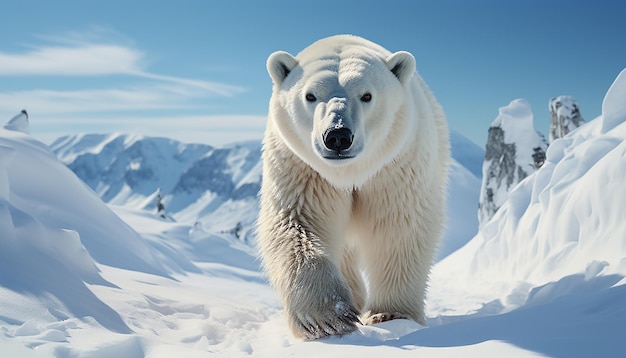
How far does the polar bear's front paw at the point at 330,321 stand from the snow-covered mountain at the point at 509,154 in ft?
78.7

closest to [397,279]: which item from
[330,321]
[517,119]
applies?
[330,321]

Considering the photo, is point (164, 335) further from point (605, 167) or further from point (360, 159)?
point (605, 167)

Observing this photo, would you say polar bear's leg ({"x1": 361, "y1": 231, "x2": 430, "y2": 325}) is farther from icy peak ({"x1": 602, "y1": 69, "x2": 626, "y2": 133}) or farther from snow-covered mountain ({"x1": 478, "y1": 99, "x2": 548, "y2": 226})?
snow-covered mountain ({"x1": 478, "y1": 99, "x2": 548, "y2": 226})

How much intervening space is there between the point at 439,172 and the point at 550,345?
8.84 feet

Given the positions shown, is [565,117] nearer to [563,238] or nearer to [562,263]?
[563,238]

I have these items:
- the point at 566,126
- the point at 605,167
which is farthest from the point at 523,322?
the point at 566,126

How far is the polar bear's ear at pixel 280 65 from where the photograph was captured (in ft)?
13.4

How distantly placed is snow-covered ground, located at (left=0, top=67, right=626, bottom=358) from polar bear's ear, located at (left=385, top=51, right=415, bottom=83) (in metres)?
1.74

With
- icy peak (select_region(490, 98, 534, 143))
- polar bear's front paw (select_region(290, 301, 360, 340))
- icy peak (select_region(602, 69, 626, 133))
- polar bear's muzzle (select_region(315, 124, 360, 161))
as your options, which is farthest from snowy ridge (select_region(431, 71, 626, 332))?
icy peak (select_region(490, 98, 534, 143))

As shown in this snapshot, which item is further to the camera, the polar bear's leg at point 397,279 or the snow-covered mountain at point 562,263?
the polar bear's leg at point 397,279

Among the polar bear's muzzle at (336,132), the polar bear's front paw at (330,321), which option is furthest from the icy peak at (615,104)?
the polar bear's front paw at (330,321)

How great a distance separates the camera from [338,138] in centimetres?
332

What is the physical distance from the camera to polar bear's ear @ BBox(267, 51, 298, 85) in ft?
13.4

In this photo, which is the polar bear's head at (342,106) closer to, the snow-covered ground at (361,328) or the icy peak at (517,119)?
the snow-covered ground at (361,328)
